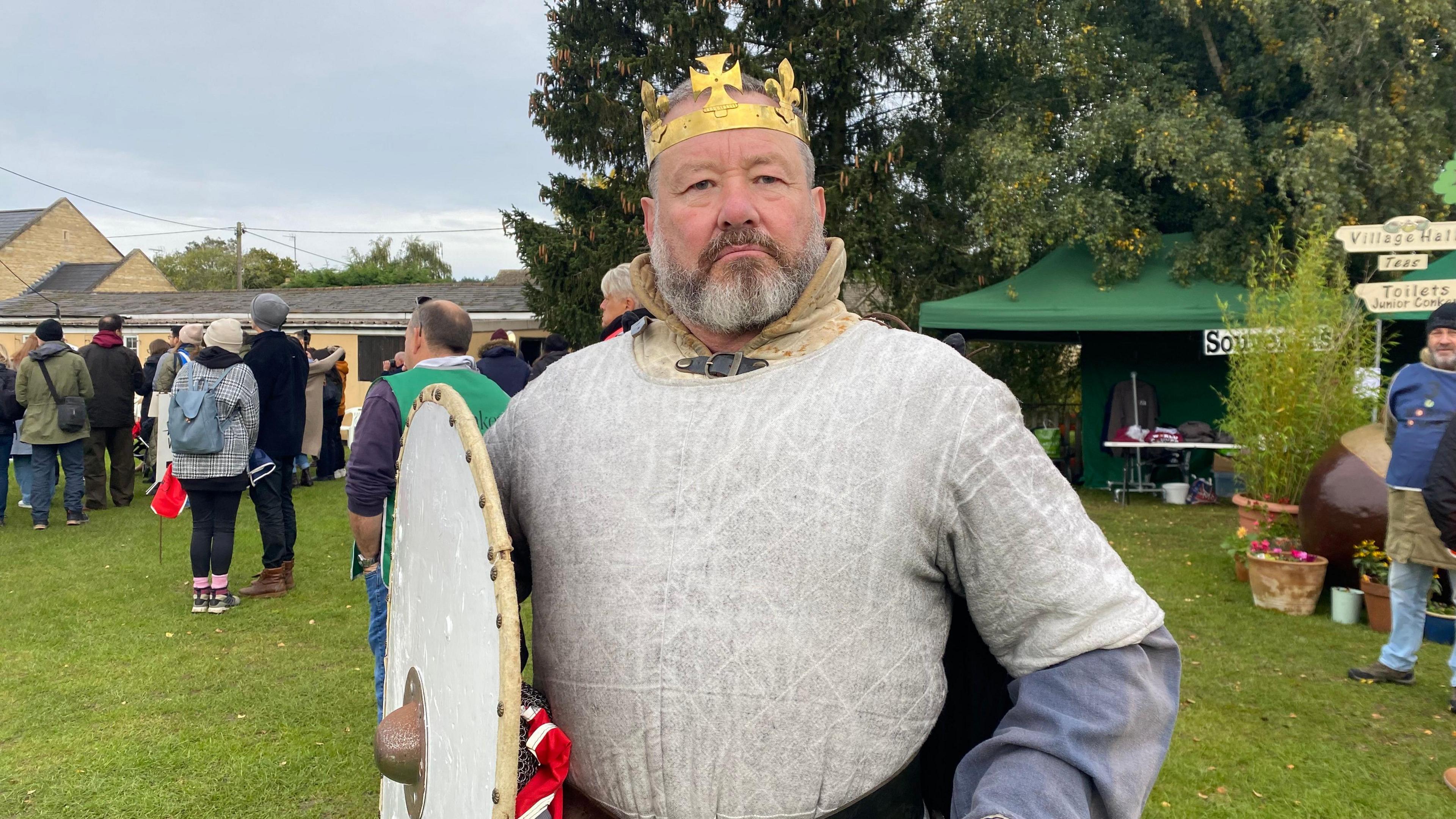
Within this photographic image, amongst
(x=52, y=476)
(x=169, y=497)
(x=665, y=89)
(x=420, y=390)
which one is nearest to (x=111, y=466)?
(x=52, y=476)

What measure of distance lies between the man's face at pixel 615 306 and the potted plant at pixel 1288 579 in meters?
4.38

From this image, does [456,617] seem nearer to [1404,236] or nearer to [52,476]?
[1404,236]

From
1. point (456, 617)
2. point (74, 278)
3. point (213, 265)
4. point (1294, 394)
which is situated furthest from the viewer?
point (213, 265)

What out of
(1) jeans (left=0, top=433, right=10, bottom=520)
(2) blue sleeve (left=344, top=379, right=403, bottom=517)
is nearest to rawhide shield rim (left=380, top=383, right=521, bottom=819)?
(2) blue sleeve (left=344, top=379, right=403, bottom=517)

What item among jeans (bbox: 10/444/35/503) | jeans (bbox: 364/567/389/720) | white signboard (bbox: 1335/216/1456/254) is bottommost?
jeans (bbox: 10/444/35/503)

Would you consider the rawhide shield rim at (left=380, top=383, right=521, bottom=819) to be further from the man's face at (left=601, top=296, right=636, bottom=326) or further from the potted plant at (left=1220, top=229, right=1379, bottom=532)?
the potted plant at (left=1220, top=229, right=1379, bottom=532)

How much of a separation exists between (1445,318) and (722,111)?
4348 mm

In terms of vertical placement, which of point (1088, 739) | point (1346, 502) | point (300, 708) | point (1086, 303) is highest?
point (1086, 303)

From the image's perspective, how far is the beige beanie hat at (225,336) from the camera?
533 cm

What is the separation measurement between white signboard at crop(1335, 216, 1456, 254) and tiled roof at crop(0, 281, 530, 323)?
12938mm

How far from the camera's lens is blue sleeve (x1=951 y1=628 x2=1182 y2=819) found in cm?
104

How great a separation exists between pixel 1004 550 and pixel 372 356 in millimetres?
18743

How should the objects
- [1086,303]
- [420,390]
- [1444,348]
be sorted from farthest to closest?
[1086,303] → [1444,348] → [420,390]

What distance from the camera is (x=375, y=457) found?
10.7 feet
